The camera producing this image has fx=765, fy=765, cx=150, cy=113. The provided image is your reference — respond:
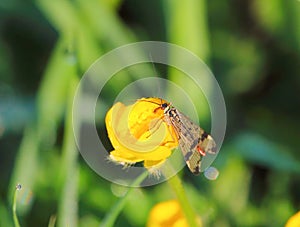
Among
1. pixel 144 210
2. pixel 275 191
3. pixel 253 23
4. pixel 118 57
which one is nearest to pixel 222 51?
pixel 253 23

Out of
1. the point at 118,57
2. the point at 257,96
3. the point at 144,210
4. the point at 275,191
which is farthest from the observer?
the point at 257,96

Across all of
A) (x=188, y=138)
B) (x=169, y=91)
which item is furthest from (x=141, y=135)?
(x=169, y=91)

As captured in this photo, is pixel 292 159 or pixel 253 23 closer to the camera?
pixel 292 159

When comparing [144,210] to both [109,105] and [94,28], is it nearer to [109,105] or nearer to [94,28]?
[109,105]

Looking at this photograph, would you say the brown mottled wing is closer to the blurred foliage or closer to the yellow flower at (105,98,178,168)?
the yellow flower at (105,98,178,168)

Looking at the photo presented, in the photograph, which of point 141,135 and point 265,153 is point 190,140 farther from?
point 265,153

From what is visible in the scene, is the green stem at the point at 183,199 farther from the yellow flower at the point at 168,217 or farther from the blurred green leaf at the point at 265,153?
the blurred green leaf at the point at 265,153

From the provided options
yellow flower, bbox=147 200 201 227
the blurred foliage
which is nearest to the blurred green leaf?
the blurred foliage
